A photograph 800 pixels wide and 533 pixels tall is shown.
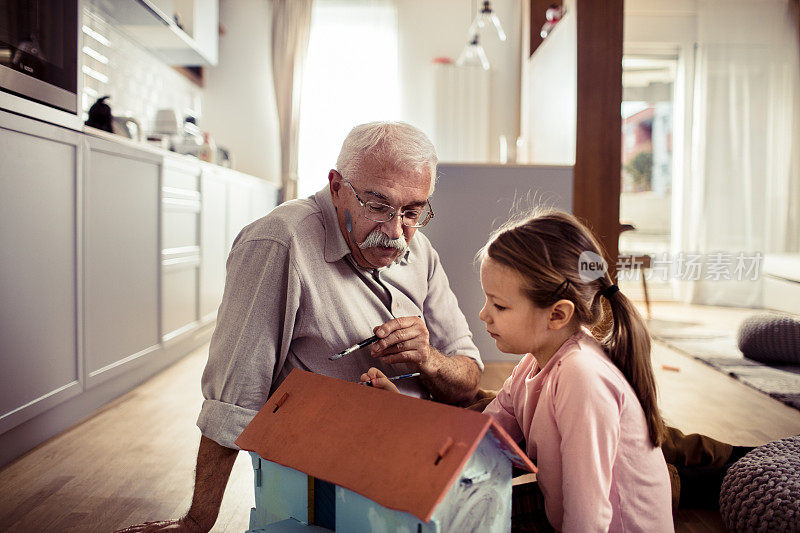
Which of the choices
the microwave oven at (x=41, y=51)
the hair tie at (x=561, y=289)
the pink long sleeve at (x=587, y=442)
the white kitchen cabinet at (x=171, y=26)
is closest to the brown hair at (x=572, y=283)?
the hair tie at (x=561, y=289)

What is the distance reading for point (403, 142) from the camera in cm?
129

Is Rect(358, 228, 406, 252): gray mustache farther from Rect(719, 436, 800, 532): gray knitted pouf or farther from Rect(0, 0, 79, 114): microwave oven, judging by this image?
Rect(0, 0, 79, 114): microwave oven

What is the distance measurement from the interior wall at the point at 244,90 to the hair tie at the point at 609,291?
521 cm

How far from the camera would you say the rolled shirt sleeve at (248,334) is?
1186 millimetres

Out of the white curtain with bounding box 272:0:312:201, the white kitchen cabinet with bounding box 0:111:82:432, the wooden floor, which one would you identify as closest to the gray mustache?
the wooden floor

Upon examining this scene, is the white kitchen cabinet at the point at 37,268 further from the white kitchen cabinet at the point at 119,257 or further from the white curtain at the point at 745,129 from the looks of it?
the white curtain at the point at 745,129

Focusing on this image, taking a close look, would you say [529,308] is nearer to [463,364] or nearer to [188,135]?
[463,364]

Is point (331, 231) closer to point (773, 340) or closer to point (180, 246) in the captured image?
point (180, 246)

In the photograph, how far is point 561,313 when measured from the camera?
3.83 feet

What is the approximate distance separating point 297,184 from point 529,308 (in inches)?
199

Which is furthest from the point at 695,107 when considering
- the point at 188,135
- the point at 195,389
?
the point at 195,389

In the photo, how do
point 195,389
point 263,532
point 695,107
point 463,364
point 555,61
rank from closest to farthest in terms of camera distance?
point 263,532 → point 463,364 → point 195,389 → point 555,61 → point 695,107

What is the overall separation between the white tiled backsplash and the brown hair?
2.57 meters

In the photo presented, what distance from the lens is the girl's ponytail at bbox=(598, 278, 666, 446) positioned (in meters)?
1.13
